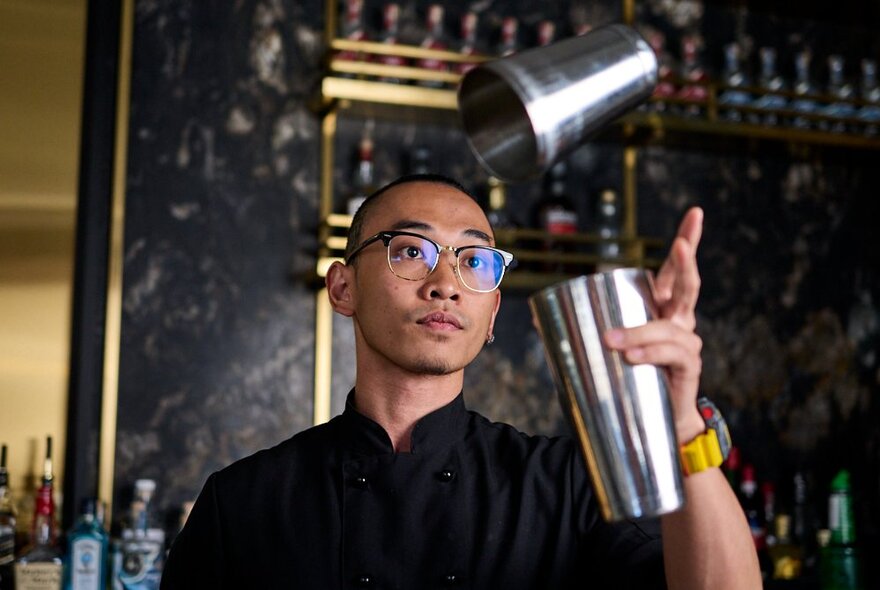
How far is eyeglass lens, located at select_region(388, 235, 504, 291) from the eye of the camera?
1398 millimetres

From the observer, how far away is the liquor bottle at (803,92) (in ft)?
9.13

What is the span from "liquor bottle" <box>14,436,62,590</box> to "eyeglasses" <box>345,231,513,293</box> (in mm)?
1134

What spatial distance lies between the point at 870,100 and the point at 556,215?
88 cm

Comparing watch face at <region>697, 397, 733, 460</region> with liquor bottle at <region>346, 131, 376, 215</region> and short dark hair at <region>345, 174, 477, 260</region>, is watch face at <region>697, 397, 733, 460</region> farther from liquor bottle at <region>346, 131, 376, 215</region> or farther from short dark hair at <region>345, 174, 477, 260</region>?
liquor bottle at <region>346, 131, 376, 215</region>

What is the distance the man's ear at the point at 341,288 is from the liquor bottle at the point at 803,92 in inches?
64.0

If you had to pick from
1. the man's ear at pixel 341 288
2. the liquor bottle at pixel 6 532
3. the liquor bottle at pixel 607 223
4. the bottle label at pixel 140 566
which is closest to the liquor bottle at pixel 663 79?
the liquor bottle at pixel 607 223

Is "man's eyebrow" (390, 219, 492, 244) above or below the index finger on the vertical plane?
above

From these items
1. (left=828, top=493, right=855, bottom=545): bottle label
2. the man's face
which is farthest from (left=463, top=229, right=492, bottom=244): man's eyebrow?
(left=828, top=493, right=855, bottom=545): bottle label

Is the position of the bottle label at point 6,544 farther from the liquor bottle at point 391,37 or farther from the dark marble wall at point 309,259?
the liquor bottle at point 391,37

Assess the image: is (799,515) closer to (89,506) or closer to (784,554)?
(784,554)

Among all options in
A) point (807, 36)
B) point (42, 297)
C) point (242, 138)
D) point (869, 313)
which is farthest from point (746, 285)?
point (42, 297)

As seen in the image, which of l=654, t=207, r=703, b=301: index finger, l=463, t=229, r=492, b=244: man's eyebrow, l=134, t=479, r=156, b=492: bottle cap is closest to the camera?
l=654, t=207, r=703, b=301: index finger

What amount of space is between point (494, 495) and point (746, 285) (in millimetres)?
1689

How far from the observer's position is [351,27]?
8.37ft
